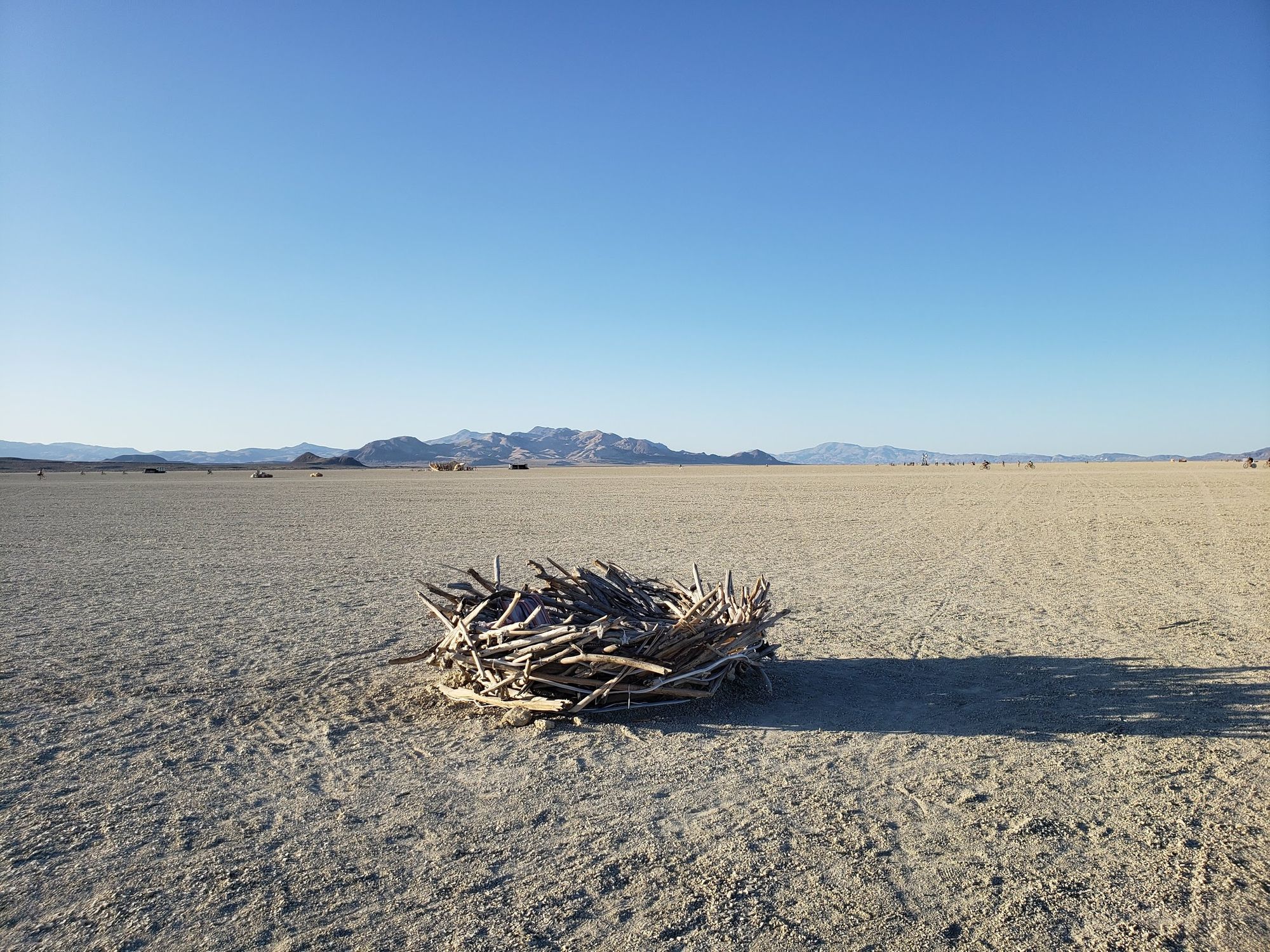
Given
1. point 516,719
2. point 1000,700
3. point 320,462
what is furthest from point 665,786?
point 320,462

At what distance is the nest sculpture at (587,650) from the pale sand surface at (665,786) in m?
0.21

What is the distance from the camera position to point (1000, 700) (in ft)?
17.8

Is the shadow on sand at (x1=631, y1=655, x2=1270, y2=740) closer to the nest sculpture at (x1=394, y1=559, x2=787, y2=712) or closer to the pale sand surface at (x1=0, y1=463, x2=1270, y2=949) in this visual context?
the pale sand surface at (x1=0, y1=463, x2=1270, y2=949)

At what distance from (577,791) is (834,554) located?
10.3m

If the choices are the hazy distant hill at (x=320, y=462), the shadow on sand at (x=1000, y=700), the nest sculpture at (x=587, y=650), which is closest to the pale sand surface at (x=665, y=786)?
the shadow on sand at (x=1000, y=700)

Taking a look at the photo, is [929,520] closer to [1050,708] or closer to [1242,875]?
[1050,708]

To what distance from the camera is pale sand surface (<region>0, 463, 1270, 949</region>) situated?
9.45 feet

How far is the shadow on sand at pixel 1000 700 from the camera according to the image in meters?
4.91

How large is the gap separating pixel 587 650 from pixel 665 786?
1.23m

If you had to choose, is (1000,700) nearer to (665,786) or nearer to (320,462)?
(665,786)

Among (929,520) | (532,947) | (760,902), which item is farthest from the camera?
(929,520)

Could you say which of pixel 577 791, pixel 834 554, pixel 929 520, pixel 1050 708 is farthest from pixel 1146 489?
pixel 577 791

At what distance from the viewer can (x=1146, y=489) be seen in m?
32.8

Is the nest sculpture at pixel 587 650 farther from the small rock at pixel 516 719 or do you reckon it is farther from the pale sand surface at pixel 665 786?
the pale sand surface at pixel 665 786
